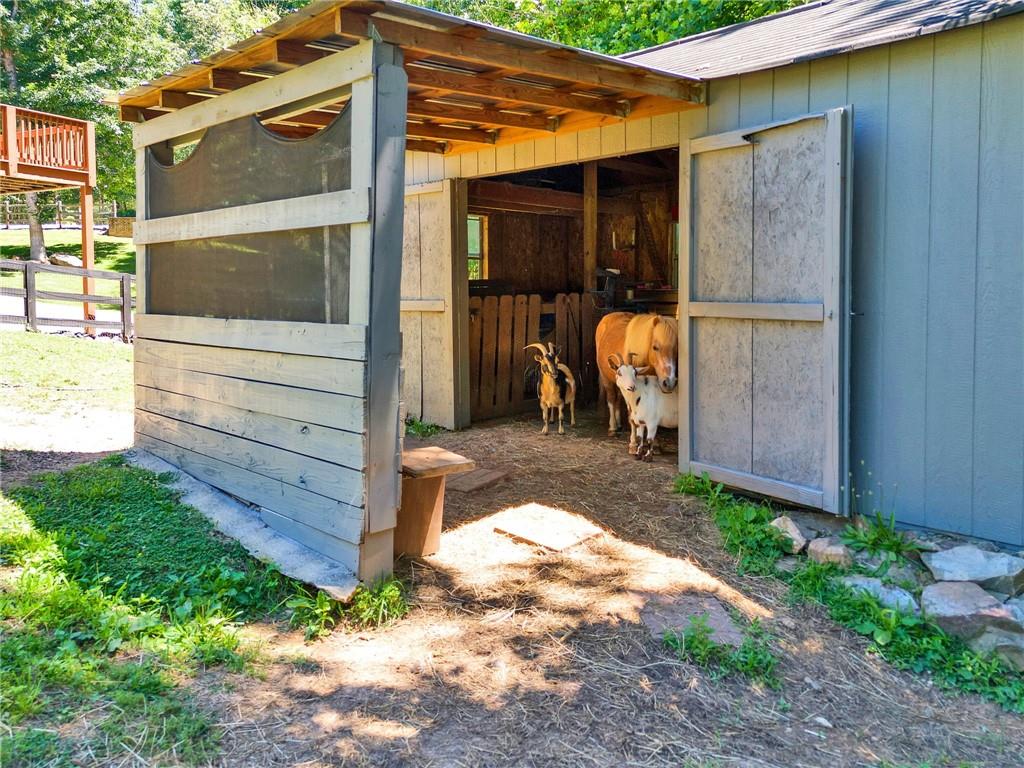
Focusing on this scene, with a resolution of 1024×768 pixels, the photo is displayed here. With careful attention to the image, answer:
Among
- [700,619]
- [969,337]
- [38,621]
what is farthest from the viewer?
[969,337]

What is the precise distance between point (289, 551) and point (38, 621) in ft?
3.77

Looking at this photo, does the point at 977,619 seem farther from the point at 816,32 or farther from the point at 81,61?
the point at 81,61

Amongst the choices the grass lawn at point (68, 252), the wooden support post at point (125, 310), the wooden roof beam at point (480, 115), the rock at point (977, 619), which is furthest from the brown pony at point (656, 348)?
the grass lawn at point (68, 252)

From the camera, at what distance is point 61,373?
9.77 m

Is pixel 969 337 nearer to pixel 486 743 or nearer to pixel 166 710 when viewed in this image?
pixel 486 743

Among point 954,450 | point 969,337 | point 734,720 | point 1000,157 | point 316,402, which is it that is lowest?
point 734,720

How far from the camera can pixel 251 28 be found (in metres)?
31.5

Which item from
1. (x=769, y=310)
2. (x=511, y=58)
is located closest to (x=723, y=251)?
(x=769, y=310)

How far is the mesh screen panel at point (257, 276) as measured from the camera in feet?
13.3

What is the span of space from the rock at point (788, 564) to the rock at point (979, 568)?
0.64m

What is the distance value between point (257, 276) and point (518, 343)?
15.3 ft

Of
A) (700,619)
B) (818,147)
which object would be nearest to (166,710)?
(700,619)

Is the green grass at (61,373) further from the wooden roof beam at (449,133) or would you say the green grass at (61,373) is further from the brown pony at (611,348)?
the brown pony at (611,348)

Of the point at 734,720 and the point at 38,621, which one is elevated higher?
the point at 38,621
